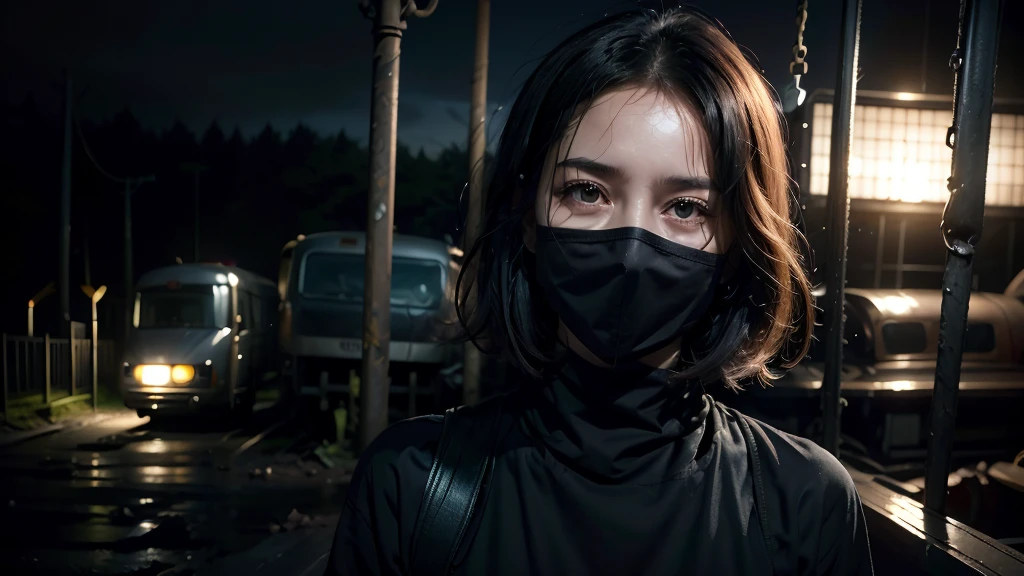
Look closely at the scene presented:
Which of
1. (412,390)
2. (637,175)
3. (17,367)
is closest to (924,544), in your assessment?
(637,175)

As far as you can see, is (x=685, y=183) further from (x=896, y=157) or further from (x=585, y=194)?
(x=896, y=157)

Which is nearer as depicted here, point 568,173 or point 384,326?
point 568,173

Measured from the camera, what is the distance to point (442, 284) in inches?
392

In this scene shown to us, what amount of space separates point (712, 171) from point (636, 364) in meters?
0.36

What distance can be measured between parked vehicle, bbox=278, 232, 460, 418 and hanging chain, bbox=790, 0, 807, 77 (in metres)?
6.83

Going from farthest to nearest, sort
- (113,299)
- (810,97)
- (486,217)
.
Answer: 1. (113,299)
2. (810,97)
3. (486,217)

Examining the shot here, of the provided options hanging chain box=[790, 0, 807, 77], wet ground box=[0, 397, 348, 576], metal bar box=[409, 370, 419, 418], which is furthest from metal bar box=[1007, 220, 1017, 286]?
wet ground box=[0, 397, 348, 576]

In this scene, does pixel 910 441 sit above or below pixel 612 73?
below

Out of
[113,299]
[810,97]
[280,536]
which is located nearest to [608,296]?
[280,536]

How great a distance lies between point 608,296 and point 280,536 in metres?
4.40

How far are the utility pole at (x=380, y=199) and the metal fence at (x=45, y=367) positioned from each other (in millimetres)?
7216

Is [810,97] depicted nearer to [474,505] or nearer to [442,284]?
[442,284]

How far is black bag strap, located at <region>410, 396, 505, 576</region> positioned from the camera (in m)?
1.19

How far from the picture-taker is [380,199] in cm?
490
